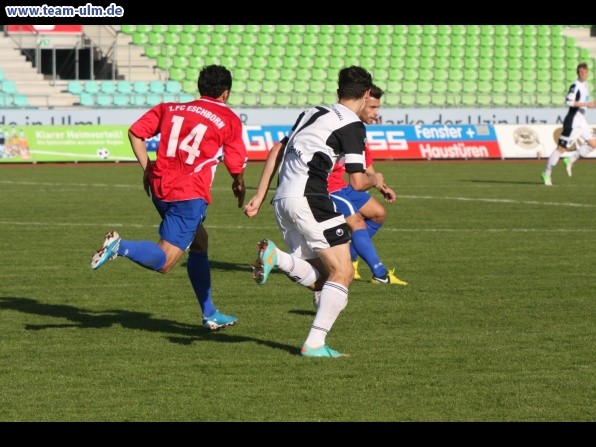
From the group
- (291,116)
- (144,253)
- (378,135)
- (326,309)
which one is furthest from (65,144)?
(326,309)

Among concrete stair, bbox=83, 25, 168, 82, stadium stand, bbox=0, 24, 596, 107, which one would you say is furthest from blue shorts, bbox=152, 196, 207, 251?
concrete stair, bbox=83, 25, 168, 82

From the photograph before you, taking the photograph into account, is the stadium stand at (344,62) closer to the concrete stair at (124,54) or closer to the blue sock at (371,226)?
the concrete stair at (124,54)

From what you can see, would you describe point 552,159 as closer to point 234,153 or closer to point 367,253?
point 367,253

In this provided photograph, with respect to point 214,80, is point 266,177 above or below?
below

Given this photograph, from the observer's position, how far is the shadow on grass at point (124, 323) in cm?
871

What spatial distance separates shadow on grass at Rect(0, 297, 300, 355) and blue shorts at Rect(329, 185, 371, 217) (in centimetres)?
251

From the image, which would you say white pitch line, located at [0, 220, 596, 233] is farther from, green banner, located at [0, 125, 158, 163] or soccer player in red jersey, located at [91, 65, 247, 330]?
green banner, located at [0, 125, 158, 163]

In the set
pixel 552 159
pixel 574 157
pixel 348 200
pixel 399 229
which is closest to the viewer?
pixel 348 200

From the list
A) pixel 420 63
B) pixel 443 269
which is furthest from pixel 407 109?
pixel 443 269

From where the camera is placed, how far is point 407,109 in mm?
35406

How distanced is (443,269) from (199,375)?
5677 millimetres

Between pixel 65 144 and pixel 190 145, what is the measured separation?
934 inches

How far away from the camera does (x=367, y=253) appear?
37.5 feet

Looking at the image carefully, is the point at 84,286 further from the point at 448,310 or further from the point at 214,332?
the point at 448,310
